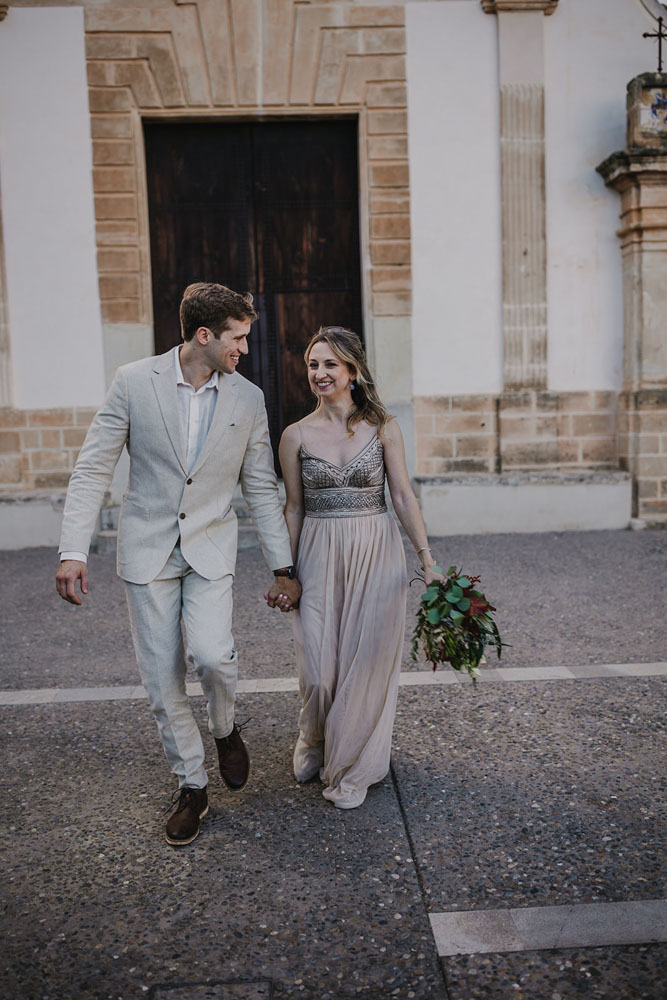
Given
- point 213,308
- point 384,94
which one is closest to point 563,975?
point 213,308

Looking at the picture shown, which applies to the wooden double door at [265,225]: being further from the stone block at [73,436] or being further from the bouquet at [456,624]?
the bouquet at [456,624]

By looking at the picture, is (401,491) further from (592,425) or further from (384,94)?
(384,94)

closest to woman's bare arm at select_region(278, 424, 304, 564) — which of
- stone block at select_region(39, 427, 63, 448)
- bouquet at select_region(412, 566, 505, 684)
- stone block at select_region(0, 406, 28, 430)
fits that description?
bouquet at select_region(412, 566, 505, 684)

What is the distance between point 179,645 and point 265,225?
6.93 m

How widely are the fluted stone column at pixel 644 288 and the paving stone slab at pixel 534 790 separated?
15.9 feet

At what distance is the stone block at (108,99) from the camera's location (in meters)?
9.02

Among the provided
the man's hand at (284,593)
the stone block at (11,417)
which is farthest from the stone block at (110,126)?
the man's hand at (284,593)

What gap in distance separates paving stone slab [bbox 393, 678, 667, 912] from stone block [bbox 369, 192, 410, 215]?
5824 mm

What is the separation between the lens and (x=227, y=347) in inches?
135

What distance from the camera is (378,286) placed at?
9.34 meters

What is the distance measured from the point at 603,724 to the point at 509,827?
3.64 ft

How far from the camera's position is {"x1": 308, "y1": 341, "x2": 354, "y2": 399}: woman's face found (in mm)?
3590

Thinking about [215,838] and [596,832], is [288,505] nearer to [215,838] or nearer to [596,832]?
[215,838]

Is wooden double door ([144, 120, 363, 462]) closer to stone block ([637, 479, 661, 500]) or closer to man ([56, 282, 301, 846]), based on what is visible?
stone block ([637, 479, 661, 500])
